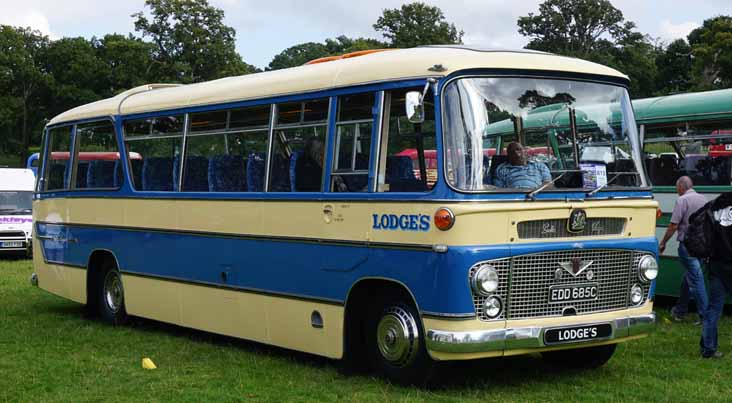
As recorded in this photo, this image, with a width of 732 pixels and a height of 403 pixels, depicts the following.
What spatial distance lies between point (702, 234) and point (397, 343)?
133 inches

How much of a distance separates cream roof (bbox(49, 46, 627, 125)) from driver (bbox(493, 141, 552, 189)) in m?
0.74

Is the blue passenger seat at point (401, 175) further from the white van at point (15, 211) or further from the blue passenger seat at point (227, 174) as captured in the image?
the white van at point (15, 211)

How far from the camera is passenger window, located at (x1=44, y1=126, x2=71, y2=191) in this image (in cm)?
1557

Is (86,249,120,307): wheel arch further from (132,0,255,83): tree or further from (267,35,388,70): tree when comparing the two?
(267,35,388,70): tree

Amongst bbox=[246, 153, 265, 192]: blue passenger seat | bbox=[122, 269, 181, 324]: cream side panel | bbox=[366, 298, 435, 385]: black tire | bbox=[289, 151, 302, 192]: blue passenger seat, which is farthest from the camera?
bbox=[122, 269, 181, 324]: cream side panel

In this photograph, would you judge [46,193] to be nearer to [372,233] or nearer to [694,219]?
[372,233]

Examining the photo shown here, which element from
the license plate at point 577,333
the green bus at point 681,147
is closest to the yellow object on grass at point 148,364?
the license plate at point 577,333

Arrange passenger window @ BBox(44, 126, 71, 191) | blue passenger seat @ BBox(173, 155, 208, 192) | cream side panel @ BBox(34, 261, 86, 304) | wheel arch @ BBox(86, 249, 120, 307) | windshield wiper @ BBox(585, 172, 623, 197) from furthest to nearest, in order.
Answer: passenger window @ BBox(44, 126, 71, 191)
cream side panel @ BBox(34, 261, 86, 304)
wheel arch @ BBox(86, 249, 120, 307)
blue passenger seat @ BBox(173, 155, 208, 192)
windshield wiper @ BBox(585, 172, 623, 197)

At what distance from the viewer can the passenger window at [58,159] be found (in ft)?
51.1

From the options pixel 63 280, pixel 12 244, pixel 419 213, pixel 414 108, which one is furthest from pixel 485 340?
pixel 12 244

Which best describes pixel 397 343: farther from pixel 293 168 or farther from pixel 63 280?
pixel 63 280

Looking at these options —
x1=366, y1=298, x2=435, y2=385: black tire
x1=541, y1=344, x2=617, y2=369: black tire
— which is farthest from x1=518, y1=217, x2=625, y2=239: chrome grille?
x1=541, y1=344, x2=617, y2=369: black tire

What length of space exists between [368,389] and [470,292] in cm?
143

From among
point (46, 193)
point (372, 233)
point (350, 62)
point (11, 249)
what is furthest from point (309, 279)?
point (11, 249)
